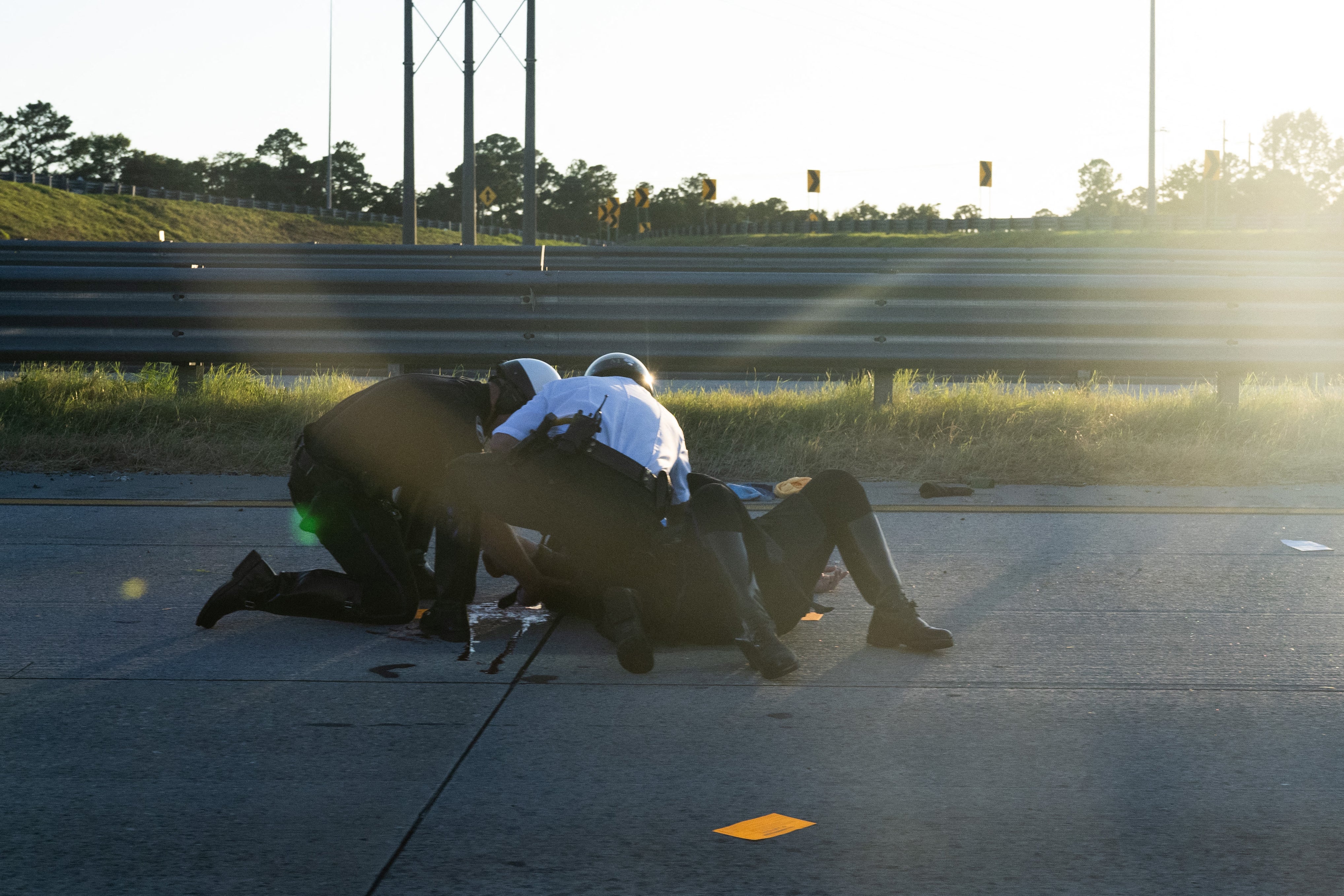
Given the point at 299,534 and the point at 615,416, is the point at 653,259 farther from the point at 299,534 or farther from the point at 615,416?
the point at 615,416

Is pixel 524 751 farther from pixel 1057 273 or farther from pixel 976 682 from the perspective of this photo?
pixel 1057 273

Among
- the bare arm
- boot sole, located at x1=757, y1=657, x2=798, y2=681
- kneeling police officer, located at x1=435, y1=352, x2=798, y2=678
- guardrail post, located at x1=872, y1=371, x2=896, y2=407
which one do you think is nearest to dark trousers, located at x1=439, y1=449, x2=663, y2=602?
kneeling police officer, located at x1=435, y1=352, x2=798, y2=678

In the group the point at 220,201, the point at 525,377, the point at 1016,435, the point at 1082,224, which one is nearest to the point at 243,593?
the point at 525,377

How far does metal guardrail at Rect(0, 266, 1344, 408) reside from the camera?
9094mm

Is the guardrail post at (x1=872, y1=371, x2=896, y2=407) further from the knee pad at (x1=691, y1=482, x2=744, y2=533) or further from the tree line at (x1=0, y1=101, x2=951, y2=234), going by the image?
the tree line at (x1=0, y1=101, x2=951, y2=234)

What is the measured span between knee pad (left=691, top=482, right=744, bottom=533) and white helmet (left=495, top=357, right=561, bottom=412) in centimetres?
87

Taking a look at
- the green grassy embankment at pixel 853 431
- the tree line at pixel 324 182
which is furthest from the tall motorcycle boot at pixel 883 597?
the tree line at pixel 324 182

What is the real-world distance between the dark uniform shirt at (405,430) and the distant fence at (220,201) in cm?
6337

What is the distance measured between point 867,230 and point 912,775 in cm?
7110

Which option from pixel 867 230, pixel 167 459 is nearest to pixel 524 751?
pixel 167 459

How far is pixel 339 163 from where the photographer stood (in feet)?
442

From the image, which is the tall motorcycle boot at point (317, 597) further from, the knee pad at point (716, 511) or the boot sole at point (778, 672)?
the boot sole at point (778, 672)

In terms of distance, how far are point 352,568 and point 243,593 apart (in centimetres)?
41

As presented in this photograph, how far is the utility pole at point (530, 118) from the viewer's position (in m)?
25.2
